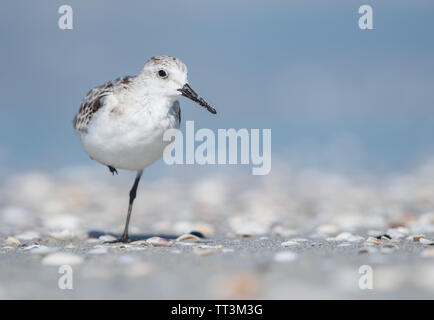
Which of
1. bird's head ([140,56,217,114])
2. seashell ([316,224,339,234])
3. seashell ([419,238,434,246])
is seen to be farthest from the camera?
seashell ([316,224,339,234])

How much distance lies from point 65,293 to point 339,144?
13739 mm

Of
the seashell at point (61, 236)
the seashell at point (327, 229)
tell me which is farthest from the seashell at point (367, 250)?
the seashell at point (61, 236)

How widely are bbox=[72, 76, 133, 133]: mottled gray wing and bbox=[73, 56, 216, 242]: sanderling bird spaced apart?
19 millimetres

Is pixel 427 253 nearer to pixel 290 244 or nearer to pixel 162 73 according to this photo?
pixel 290 244

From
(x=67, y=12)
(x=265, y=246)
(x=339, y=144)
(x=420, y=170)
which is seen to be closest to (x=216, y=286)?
(x=265, y=246)

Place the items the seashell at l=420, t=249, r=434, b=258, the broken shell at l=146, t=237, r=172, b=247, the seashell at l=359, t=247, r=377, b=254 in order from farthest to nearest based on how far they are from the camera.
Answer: the broken shell at l=146, t=237, r=172, b=247 → the seashell at l=359, t=247, r=377, b=254 → the seashell at l=420, t=249, r=434, b=258

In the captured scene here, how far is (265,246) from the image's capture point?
473 cm

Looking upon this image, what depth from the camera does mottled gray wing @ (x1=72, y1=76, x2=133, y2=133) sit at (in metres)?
5.20

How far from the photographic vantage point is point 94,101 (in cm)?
529

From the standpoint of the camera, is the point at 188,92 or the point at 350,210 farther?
the point at 350,210

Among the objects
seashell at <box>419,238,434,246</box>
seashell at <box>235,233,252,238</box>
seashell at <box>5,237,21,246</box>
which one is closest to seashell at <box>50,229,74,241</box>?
seashell at <box>5,237,21,246</box>

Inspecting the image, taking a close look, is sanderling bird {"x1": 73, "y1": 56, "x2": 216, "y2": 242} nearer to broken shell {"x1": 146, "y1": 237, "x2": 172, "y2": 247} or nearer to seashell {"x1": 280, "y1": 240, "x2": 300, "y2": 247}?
broken shell {"x1": 146, "y1": 237, "x2": 172, "y2": 247}

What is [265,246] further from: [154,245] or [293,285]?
[293,285]
